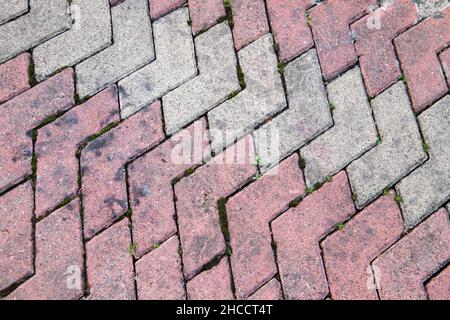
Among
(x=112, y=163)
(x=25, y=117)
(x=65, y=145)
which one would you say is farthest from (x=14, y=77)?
(x=112, y=163)

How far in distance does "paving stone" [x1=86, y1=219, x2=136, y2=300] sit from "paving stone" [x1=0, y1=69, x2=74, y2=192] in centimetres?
46

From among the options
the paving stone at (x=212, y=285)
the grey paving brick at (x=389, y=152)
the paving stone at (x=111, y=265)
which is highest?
the grey paving brick at (x=389, y=152)

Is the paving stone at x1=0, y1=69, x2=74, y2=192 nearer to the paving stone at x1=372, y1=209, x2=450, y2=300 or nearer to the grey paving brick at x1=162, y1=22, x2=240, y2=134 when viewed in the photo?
the grey paving brick at x1=162, y1=22, x2=240, y2=134

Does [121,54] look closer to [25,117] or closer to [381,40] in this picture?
[25,117]

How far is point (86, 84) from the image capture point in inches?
88.2

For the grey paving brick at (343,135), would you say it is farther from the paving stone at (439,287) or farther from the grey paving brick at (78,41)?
the grey paving brick at (78,41)

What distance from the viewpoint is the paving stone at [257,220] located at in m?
1.92

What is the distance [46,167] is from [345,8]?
5.19 ft

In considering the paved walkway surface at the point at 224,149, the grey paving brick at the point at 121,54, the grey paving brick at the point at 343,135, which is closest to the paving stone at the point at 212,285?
the paved walkway surface at the point at 224,149

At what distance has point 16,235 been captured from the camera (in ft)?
6.45

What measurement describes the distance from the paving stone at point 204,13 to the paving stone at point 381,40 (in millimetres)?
650

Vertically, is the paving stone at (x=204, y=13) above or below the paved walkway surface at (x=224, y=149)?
above

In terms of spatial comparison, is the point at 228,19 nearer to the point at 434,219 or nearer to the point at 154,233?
the point at 154,233

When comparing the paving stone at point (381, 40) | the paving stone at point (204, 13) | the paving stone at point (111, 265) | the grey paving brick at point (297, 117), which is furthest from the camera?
the paving stone at point (204, 13)
